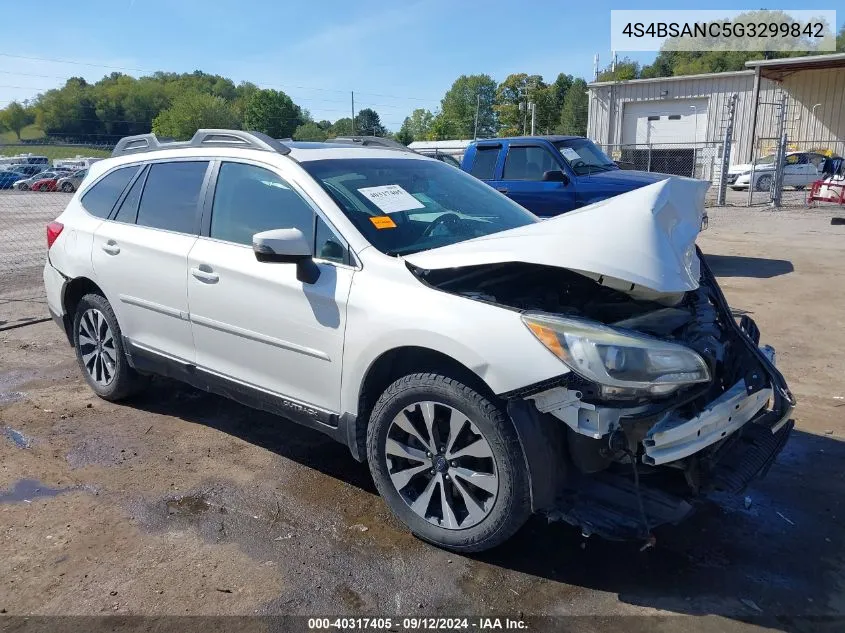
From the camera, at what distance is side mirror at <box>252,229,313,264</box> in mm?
3096

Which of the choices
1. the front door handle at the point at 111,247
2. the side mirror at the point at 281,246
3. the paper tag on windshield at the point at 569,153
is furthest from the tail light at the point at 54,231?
the paper tag on windshield at the point at 569,153

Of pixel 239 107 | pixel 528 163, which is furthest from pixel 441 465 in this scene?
pixel 239 107

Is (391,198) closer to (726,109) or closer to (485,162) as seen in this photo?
(485,162)

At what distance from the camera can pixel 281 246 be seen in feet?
10.2

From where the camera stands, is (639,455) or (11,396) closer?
(639,455)

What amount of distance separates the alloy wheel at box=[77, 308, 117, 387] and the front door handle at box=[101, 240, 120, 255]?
18.4 inches

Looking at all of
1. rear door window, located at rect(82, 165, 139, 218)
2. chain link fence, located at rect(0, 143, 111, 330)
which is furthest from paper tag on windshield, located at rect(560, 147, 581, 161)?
chain link fence, located at rect(0, 143, 111, 330)

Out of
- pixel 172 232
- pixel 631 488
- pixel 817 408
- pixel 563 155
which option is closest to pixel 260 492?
pixel 172 232

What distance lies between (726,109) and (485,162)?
26.5m

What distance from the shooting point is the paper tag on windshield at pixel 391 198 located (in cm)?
357

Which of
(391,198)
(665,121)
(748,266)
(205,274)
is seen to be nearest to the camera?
(391,198)

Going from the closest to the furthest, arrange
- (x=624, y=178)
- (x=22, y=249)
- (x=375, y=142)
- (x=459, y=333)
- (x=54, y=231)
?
(x=459, y=333)
(x=375, y=142)
(x=54, y=231)
(x=624, y=178)
(x=22, y=249)

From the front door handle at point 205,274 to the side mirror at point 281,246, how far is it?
65cm

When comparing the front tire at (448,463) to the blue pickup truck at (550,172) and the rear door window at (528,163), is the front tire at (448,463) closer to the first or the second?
the blue pickup truck at (550,172)
